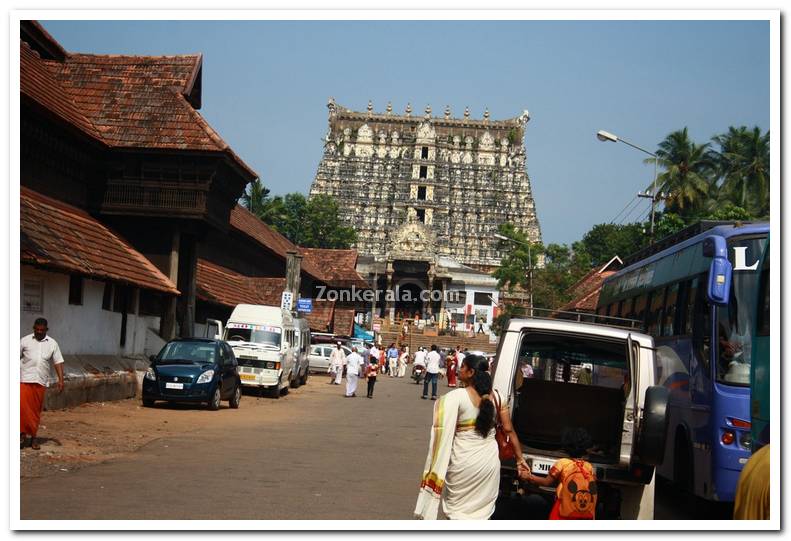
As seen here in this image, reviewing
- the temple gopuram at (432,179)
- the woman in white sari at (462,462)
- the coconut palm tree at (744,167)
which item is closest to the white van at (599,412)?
the woman in white sari at (462,462)

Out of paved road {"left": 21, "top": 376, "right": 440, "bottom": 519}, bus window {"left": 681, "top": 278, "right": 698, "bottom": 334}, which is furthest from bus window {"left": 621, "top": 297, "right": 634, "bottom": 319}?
paved road {"left": 21, "top": 376, "right": 440, "bottom": 519}

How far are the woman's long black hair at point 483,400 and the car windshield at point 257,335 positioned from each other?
20950 millimetres

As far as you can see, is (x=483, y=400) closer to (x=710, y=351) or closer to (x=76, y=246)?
(x=710, y=351)

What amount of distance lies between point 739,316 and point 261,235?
36743mm

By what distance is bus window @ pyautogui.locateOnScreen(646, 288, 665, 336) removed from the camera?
46.7 ft

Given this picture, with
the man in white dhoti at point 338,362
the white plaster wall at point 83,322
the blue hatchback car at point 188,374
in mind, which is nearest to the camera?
the white plaster wall at point 83,322

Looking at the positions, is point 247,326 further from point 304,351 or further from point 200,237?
point 304,351

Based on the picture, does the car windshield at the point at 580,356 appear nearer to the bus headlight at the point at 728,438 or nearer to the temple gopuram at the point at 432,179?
the bus headlight at the point at 728,438

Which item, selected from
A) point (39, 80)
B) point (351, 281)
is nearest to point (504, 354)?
point (39, 80)

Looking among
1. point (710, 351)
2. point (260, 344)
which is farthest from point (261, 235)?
point (710, 351)

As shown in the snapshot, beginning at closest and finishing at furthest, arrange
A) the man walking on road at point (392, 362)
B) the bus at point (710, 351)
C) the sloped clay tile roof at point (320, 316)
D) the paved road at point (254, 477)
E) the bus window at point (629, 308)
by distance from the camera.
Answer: the paved road at point (254, 477), the bus at point (710, 351), the bus window at point (629, 308), the man walking on road at point (392, 362), the sloped clay tile roof at point (320, 316)

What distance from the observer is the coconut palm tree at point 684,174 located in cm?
5809

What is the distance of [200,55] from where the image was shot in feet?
95.3

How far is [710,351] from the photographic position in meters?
11.2
